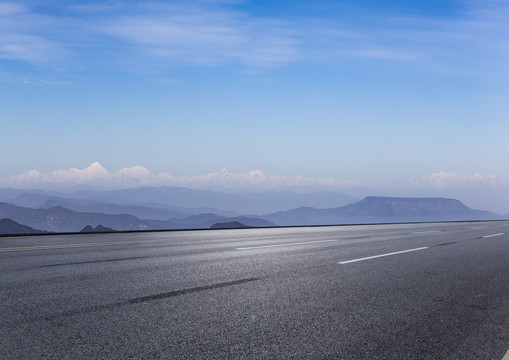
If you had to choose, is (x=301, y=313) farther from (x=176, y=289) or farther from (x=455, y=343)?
(x=176, y=289)

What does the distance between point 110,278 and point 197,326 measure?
322cm

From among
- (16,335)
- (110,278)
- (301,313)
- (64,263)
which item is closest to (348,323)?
(301,313)

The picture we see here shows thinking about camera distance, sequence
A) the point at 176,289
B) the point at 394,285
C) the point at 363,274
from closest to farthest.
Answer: the point at 176,289 → the point at 394,285 → the point at 363,274

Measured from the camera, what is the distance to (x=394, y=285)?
705 centimetres

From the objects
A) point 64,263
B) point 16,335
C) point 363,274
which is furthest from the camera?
point 64,263

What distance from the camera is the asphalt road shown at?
386 centimetres

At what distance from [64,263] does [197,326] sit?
557 centimetres

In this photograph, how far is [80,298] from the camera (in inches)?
222

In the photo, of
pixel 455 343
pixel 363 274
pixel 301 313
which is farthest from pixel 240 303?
pixel 363 274

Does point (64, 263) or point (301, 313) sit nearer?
point (301, 313)

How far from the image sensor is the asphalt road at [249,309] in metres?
3.86

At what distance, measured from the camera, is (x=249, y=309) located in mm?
5191

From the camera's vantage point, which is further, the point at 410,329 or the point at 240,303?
the point at 240,303

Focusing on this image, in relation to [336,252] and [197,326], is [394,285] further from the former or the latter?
[336,252]
